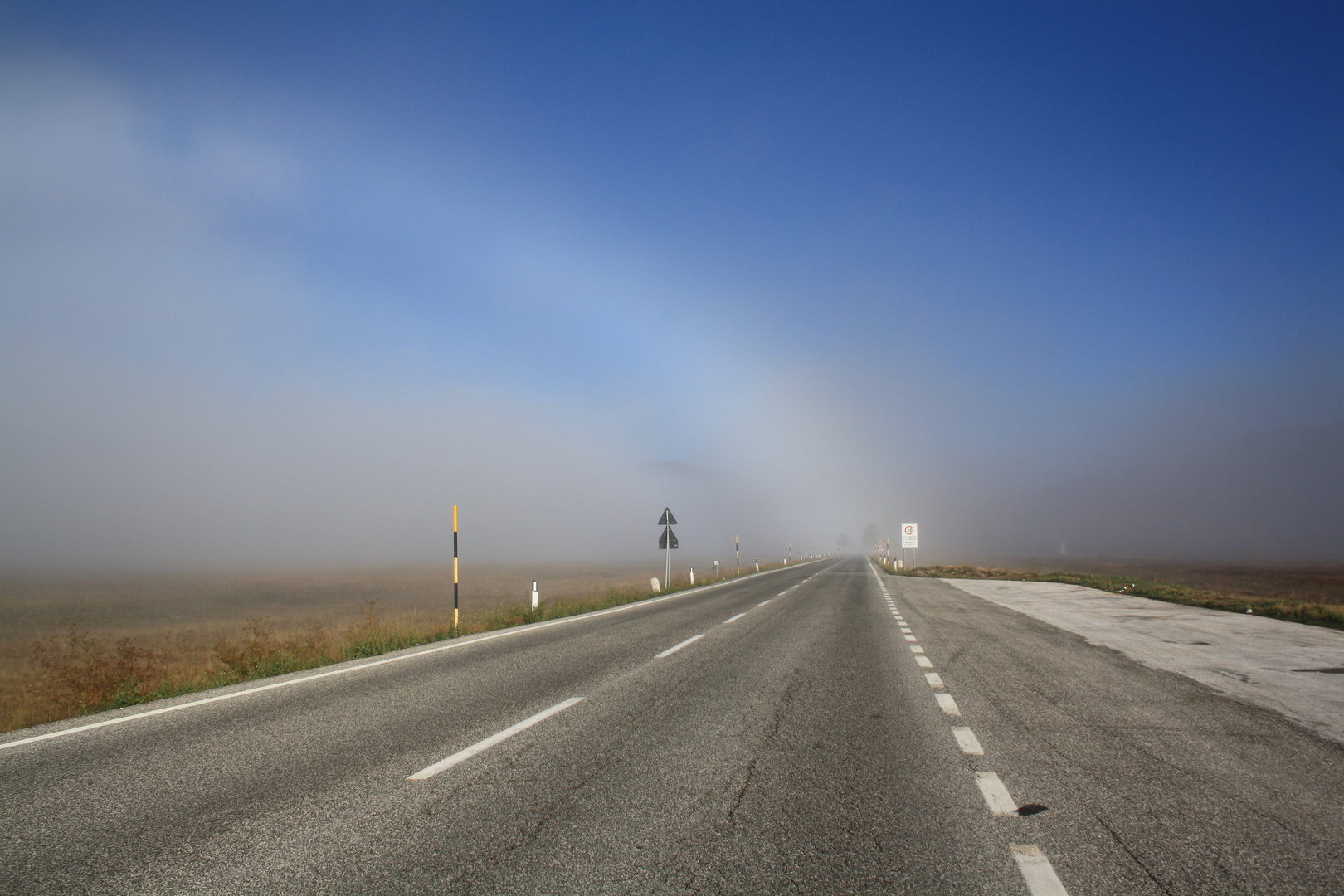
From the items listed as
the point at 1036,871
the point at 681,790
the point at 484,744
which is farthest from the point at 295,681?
the point at 1036,871

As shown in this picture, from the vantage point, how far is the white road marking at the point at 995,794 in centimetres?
372

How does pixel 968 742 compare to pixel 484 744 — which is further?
pixel 968 742

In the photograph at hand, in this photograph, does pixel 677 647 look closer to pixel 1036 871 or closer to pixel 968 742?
pixel 968 742

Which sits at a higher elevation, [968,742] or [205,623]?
[968,742]

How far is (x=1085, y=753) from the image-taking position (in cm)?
486

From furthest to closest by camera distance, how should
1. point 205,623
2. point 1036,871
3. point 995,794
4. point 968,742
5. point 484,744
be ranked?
A: 1. point 205,623
2. point 968,742
3. point 484,744
4. point 995,794
5. point 1036,871

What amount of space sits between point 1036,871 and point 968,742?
2.29 m

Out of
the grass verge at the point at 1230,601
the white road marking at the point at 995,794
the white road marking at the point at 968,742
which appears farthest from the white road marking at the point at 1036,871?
the grass verge at the point at 1230,601

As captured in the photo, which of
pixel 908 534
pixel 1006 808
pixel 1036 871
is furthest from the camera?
pixel 908 534

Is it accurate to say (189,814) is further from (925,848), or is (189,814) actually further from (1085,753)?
(1085,753)

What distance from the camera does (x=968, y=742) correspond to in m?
5.13

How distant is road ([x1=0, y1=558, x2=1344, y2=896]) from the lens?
117 inches

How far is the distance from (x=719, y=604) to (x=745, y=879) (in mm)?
16015

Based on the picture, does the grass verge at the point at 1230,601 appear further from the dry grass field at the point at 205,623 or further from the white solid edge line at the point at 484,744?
the dry grass field at the point at 205,623
